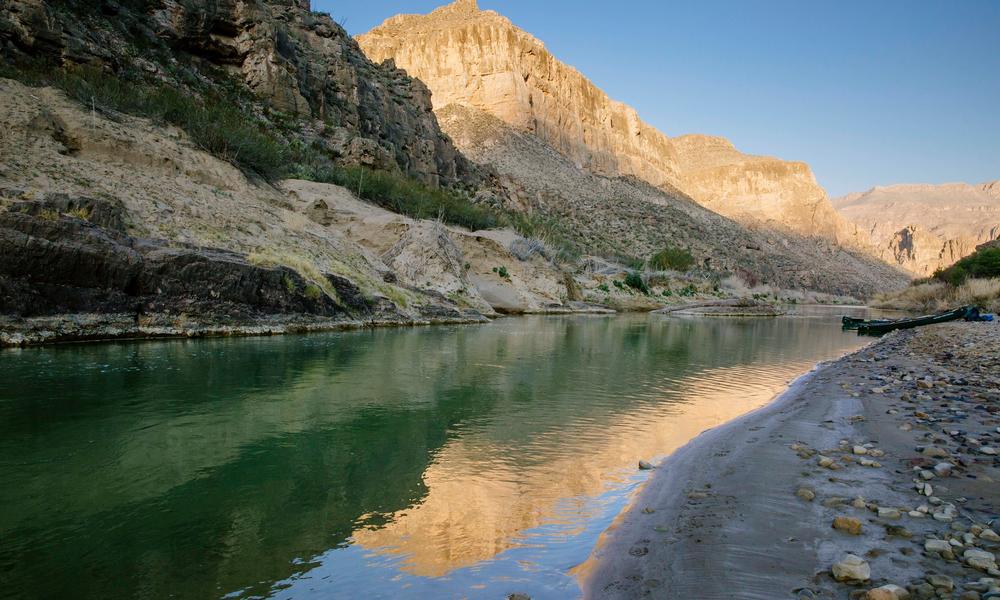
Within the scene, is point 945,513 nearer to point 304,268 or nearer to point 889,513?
point 889,513

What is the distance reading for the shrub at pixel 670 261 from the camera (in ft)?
221

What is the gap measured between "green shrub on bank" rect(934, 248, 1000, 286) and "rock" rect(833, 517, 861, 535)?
137ft

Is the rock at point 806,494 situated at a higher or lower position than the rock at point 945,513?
lower

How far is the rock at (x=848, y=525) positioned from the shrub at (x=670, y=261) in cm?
6442

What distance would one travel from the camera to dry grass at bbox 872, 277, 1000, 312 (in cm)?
3025

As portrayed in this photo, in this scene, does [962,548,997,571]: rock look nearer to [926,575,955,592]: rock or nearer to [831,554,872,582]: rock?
[926,575,955,592]: rock

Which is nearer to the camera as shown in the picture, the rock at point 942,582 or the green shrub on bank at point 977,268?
the rock at point 942,582

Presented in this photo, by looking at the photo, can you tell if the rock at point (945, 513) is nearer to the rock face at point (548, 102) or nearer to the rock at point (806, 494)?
the rock at point (806, 494)

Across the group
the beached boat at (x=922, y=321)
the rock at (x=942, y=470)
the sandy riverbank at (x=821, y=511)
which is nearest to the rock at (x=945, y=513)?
the sandy riverbank at (x=821, y=511)

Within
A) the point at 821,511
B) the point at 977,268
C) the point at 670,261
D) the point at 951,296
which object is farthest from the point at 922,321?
the point at 670,261

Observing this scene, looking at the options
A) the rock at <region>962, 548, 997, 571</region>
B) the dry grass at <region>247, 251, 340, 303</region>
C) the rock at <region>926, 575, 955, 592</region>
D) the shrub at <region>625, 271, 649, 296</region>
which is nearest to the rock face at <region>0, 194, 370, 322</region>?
the dry grass at <region>247, 251, 340, 303</region>

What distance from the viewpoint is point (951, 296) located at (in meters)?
37.4

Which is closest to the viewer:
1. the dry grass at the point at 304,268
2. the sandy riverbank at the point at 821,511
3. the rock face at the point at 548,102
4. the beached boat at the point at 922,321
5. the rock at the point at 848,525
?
the sandy riverbank at the point at 821,511

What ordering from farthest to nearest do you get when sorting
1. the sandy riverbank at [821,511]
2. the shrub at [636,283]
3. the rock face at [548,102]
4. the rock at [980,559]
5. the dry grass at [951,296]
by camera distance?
the rock face at [548,102]
the shrub at [636,283]
the dry grass at [951,296]
the sandy riverbank at [821,511]
the rock at [980,559]
